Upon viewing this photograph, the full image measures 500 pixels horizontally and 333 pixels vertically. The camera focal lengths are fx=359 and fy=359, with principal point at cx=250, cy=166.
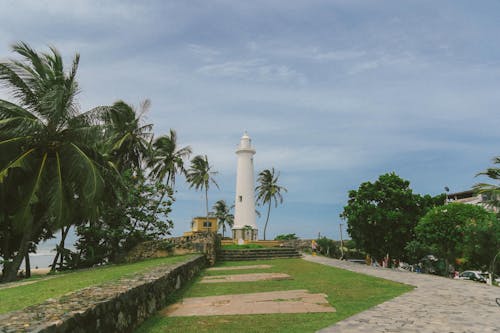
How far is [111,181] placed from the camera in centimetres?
1712

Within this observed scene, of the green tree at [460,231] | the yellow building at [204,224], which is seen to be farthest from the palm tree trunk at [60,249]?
the green tree at [460,231]

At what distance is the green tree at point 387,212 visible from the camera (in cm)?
2239

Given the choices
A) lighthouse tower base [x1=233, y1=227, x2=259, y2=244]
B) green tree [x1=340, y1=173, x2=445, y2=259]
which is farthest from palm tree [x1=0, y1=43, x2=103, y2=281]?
lighthouse tower base [x1=233, y1=227, x2=259, y2=244]

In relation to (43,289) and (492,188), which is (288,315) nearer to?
(43,289)

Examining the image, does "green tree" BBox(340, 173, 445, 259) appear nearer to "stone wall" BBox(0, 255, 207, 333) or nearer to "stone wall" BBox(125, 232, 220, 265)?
"stone wall" BBox(125, 232, 220, 265)

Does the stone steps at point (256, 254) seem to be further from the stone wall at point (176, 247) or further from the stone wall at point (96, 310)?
the stone wall at point (96, 310)

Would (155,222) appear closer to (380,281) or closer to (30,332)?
(380,281)

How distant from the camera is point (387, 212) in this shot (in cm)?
2223

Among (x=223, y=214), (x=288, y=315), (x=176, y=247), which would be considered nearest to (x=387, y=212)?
(x=176, y=247)

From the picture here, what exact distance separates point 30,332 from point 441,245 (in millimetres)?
21158

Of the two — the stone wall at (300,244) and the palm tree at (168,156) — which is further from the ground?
the palm tree at (168,156)

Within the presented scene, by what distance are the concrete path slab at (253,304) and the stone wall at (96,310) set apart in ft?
2.02

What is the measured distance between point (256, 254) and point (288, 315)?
16.8 metres

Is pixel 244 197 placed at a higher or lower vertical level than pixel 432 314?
higher
